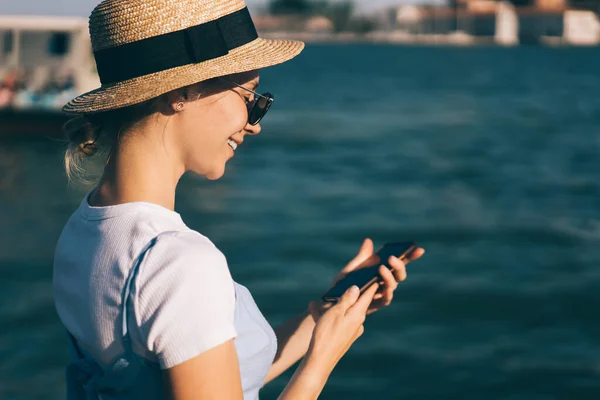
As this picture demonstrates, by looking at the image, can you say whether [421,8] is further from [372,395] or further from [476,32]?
[372,395]

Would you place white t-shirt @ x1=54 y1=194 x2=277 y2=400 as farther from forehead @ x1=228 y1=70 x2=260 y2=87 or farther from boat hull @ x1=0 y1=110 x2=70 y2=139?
boat hull @ x1=0 y1=110 x2=70 y2=139

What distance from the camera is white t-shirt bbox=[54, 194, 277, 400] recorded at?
1.43 m

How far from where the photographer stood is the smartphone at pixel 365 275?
81.8 inches

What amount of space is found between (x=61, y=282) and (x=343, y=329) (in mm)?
565

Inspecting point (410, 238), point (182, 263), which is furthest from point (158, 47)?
point (410, 238)

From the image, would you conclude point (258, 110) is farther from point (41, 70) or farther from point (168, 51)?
point (41, 70)

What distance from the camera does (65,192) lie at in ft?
56.3

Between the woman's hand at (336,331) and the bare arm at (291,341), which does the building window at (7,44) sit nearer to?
the bare arm at (291,341)

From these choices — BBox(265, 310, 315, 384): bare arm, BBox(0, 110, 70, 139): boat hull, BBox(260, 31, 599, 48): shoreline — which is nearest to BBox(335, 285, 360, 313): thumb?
BBox(265, 310, 315, 384): bare arm

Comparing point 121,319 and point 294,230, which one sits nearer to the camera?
point 121,319

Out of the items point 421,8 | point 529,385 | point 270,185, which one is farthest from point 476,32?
point 529,385

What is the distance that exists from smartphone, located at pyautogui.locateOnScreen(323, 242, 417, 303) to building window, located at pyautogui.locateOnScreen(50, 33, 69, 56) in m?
21.4

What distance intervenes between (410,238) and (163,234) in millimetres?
11484

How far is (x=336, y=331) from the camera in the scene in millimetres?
1786
